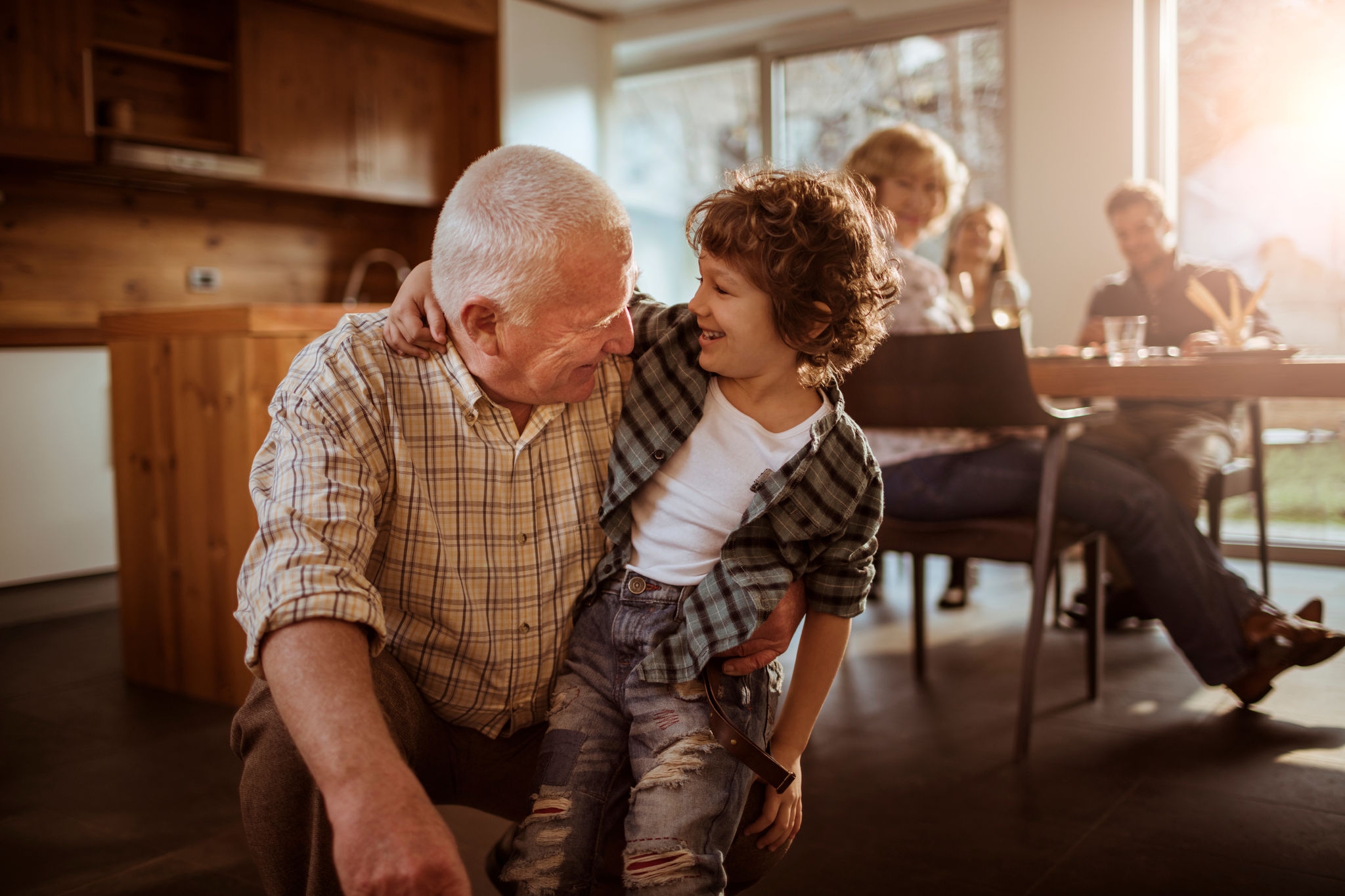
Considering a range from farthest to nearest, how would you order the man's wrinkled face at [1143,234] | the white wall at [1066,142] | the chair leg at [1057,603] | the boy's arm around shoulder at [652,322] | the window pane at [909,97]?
the window pane at [909,97]
the white wall at [1066,142]
the man's wrinkled face at [1143,234]
the chair leg at [1057,603]
the boy's arm around shoulder at [652,322]

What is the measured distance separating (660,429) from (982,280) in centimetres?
273

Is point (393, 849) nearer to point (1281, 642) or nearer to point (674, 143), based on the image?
point (1281, 642)

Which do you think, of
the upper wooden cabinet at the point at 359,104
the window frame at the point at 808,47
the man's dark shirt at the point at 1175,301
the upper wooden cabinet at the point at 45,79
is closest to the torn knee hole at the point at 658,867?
the man's dark shirt at the point at 1175,301

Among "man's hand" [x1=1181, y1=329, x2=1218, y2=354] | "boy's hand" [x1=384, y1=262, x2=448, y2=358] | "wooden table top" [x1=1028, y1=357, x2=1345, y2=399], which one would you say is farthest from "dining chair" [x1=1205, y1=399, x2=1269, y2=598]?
"boy's hand" [x1=384, y1=262, x2=448, y2=358]

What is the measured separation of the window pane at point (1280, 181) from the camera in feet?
14.8

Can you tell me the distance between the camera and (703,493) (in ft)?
4.05

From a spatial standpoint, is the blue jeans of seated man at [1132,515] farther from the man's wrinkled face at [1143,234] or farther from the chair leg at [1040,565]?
the man's wrinkled face at [1143,234]

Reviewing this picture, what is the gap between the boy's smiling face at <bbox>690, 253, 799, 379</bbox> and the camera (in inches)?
49.0

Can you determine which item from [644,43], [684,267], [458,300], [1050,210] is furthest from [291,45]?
[458,300]

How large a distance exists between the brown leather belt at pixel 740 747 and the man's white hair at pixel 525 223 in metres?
0.44

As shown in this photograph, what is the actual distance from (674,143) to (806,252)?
5464 millimetres

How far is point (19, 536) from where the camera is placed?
12.6 ft

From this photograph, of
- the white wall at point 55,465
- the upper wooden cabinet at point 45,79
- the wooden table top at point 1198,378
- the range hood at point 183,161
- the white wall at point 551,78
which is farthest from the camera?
the white wall at point 551,78

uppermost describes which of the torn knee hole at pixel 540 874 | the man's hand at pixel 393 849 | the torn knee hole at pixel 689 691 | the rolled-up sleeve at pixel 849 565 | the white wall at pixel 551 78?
the white wall at pixel 551 78
